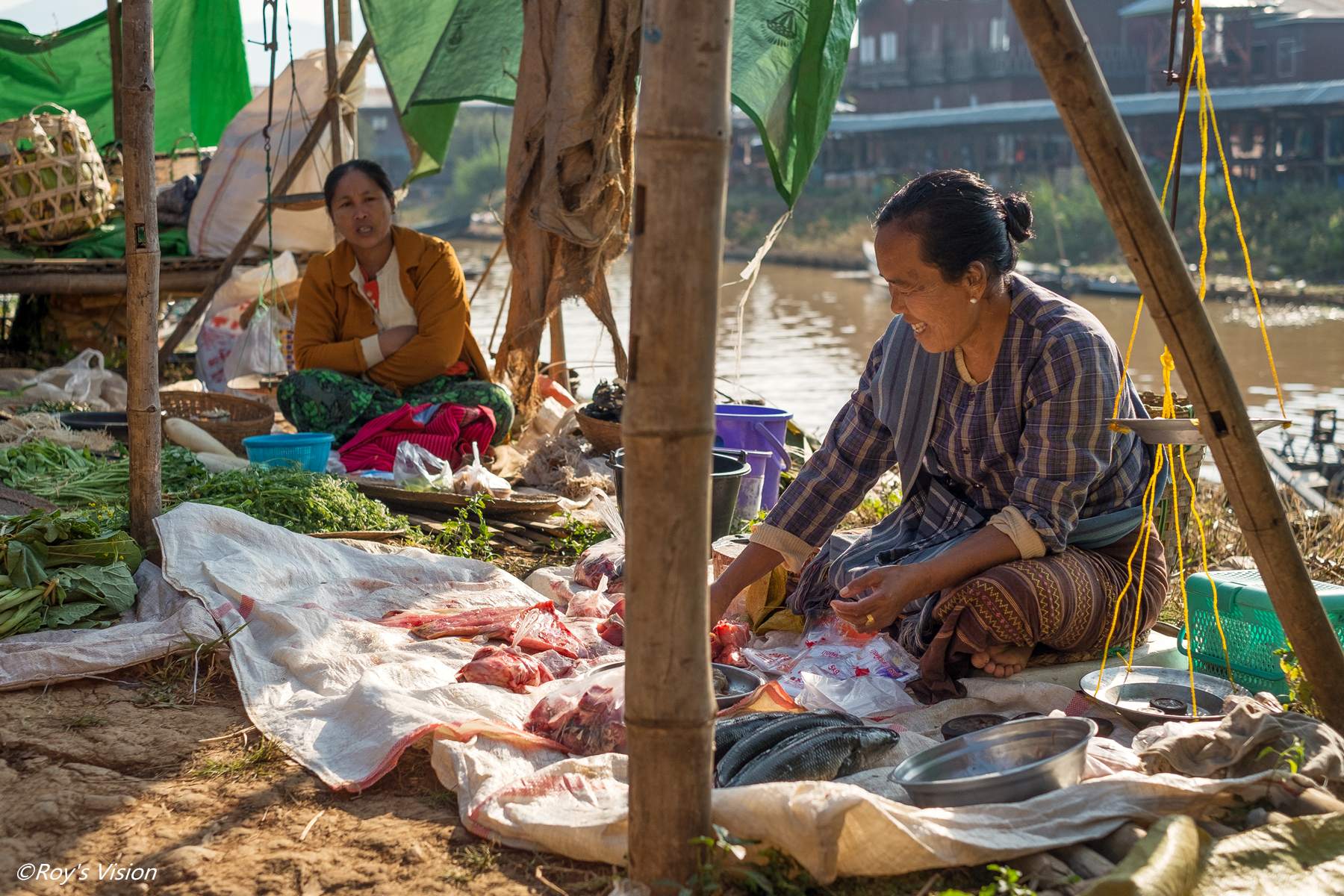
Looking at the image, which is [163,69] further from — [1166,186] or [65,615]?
[1166,186]

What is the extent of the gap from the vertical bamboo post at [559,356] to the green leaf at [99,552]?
2829mm

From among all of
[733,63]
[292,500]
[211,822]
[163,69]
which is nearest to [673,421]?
[211,822]

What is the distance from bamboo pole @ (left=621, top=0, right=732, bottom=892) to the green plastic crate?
123 cm

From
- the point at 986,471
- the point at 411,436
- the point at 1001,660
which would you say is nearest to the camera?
the point at 1001,660

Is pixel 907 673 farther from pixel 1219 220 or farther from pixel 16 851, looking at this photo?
pixel 1219 220

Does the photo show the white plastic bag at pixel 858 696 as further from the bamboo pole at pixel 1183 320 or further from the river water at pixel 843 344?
the river water at pixel 843 344

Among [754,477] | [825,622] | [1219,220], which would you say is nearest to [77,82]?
[754,477]

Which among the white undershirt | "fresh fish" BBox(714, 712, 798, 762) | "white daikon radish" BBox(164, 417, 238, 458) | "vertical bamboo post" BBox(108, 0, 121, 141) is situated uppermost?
"vertical bamboo post" BBox(108, 0, 121, 141)

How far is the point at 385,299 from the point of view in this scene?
14.5 ft

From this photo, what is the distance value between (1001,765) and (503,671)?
1.00 m

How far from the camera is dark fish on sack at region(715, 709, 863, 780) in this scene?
6.04 ft

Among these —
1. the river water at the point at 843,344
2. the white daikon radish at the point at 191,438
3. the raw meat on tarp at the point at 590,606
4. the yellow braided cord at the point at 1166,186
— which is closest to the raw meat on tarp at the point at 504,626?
the raw meat on tarp at the point at 590,606

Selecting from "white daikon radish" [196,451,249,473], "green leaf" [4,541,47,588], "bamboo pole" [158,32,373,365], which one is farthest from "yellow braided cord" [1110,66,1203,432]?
"bamboo pole" [158,32,373,365]

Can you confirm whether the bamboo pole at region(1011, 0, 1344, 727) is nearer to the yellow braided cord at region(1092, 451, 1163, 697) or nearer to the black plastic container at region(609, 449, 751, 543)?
the yellow braided cord at region(1092, 451, 1163, 697)
